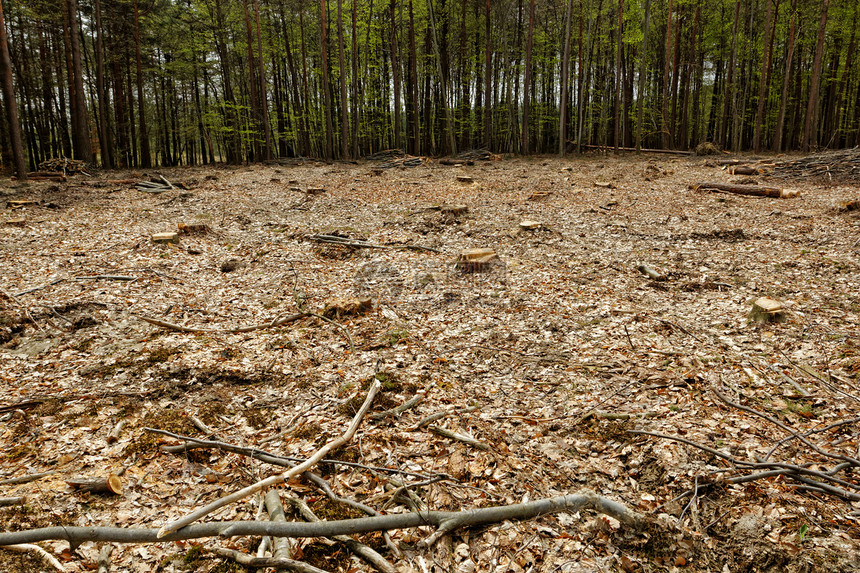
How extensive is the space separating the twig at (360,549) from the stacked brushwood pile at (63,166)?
21.3m

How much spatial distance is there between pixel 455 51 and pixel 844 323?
102 feet

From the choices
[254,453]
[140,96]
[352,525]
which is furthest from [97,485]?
[140,96]

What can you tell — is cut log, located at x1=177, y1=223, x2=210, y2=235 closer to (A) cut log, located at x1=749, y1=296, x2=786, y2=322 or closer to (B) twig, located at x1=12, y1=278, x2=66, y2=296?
(B) twig, located at x1=12, y1=278, x2=66, y2=296

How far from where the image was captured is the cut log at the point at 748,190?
42.4 ft

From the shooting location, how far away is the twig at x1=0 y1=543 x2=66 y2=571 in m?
2.58

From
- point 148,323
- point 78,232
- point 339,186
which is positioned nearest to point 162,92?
point 339,186

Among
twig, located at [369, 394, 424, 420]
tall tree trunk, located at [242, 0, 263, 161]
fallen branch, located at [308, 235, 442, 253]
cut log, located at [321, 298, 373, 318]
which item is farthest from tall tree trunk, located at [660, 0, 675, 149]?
twig, located at [369, 394, 424, 420]

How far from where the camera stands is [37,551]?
2.63 meters

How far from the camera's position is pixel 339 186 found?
680 inches

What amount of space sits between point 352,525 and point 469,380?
262 cm

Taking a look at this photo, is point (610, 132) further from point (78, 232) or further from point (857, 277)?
point (78, 232)

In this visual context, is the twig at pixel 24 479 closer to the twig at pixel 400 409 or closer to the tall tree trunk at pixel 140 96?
the twig at pixel 400 409

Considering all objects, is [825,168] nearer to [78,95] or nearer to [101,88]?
[78,95]

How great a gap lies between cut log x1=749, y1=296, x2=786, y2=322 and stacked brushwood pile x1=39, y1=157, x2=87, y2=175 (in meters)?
23.4
